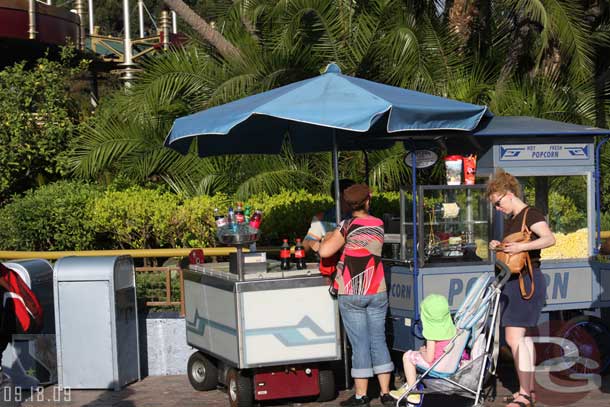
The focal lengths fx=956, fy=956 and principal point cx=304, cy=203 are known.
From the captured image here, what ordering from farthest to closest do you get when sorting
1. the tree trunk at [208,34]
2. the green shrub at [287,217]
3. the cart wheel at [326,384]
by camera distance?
the tree trunk at [208,34] < the green shrub at [287,217] < the cart wheel at [326,384]

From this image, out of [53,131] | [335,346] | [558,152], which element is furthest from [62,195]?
[558,152]

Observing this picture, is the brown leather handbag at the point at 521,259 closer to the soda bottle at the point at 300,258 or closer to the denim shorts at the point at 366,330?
the denim shorts at the point at 366,330

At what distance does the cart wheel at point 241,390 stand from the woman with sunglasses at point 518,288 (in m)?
1.95

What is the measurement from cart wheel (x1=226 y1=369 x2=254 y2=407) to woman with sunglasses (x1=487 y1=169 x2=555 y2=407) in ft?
6.38

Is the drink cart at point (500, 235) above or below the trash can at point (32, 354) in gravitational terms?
above

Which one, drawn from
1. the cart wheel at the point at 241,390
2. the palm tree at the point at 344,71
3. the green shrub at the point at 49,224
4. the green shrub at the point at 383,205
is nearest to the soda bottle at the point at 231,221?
the cart wheel at the point at 241,390

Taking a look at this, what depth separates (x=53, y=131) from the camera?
1355 cm

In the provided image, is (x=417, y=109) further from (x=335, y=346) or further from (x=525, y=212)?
(x=335, y=346)

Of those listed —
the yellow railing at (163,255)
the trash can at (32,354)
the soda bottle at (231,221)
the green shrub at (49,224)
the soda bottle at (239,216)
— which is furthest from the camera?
the green shrub at (49,224)

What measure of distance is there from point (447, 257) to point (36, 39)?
12558mm

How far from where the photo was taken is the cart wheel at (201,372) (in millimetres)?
8047
